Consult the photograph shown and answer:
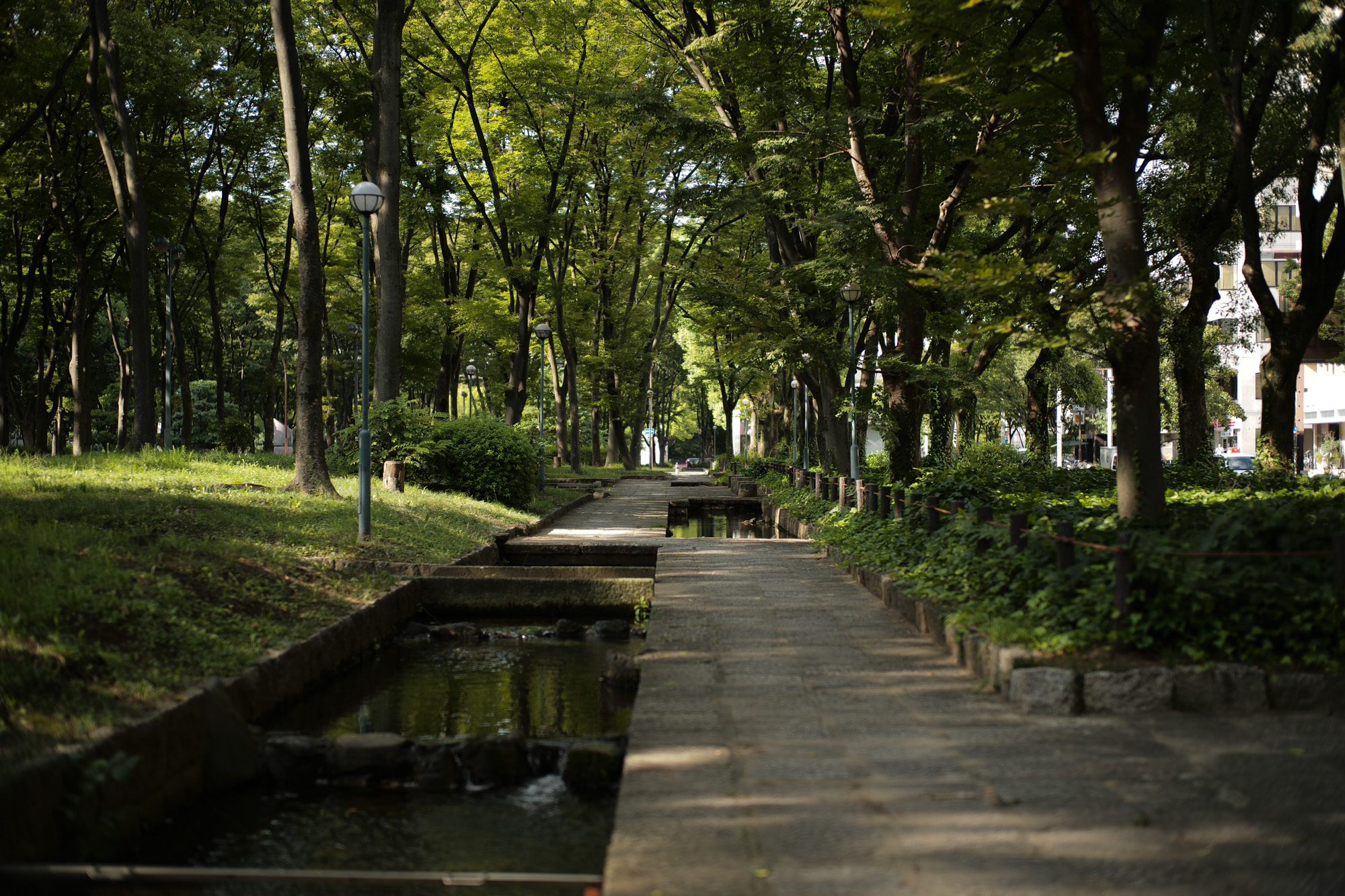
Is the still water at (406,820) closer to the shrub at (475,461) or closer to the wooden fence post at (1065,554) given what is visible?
the wooden fence post at (1065,554)

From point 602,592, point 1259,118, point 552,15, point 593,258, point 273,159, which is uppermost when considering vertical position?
point 552,15

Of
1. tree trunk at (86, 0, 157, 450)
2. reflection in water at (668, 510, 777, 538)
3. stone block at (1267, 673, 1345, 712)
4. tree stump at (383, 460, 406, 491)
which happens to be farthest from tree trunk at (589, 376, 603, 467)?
stone block at (1267, 673, 1345, 712)

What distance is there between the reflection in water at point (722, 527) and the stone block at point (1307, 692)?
1367 cm

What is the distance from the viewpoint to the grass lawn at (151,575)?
5301 millimetres

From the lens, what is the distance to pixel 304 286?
14.6 meters

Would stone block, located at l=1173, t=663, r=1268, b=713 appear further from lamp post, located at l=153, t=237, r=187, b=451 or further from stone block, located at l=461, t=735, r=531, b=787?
lamp post, located at l=153, t=237, r=187, b=451

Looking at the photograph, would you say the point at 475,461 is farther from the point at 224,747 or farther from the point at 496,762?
the point at 496,762

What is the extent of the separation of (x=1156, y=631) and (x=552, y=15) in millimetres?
25376

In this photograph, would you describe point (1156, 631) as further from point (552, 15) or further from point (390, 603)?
point (552, 15)

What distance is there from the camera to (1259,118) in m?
15.1

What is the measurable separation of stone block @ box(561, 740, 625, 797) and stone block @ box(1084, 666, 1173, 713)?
9.42 feet

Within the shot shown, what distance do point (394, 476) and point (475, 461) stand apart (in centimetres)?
224

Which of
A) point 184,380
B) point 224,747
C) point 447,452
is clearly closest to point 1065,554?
point 224,747

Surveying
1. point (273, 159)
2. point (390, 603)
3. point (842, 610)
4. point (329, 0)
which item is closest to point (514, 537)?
point (390, 603)
